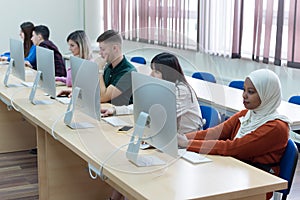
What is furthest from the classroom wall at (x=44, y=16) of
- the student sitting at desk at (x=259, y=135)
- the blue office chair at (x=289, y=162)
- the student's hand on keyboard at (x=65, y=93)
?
Result: the blue office chair at (x=289, y=162)

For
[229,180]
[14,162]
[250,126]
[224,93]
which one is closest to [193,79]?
[224,93]

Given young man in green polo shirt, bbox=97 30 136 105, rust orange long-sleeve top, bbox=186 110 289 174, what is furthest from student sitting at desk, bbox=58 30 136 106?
rust orange long-sleeve top, bbox=186 110 289 174

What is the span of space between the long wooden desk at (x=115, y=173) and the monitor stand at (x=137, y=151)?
3cm

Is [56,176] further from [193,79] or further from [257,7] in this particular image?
[257,7]

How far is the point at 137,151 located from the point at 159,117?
0.23 metres

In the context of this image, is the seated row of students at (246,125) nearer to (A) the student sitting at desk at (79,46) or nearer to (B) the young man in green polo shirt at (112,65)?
(B) the young man in green polo shirt at (112,65)

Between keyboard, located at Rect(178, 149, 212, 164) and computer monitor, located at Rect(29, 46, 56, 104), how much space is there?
1.28 meters

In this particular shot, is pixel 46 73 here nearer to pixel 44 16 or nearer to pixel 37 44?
pixel 37 44

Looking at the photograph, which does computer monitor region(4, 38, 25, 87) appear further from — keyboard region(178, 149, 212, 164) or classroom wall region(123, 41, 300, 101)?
keyboard region(178, 149, 212, 164)

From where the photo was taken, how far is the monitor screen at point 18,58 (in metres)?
3.91

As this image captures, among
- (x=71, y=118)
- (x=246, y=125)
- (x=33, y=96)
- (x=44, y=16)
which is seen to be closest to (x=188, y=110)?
(x=246, y=125)

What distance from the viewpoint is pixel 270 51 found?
188 inches

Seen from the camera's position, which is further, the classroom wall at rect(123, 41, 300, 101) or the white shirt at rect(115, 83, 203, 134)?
the classroom wall at rect(123, 41, 300, 101)

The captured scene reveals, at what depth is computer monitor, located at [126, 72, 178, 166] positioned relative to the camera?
194cm
